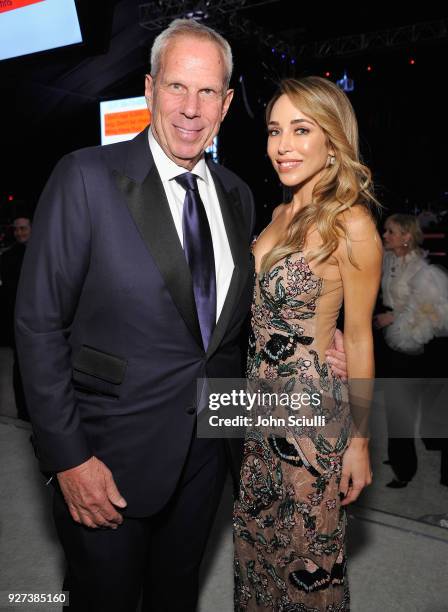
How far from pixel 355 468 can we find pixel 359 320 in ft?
1.57

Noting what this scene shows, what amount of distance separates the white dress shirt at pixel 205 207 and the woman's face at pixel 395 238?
8.66ft

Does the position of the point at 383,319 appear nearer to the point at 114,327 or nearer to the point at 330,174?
the point at 330,174

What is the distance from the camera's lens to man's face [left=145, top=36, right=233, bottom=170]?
161cm

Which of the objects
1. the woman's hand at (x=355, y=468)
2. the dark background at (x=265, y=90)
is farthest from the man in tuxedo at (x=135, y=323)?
the dark background at (x=265, y=90)

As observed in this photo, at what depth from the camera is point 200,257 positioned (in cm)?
161

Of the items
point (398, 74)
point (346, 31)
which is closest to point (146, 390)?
point (346, 31)

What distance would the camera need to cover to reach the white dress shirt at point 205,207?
5.41 feet

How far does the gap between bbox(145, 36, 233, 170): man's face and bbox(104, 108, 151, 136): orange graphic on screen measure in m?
5.20

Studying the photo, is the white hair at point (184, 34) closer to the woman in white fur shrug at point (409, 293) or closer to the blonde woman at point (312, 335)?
the blonde woman at point (312, 335)

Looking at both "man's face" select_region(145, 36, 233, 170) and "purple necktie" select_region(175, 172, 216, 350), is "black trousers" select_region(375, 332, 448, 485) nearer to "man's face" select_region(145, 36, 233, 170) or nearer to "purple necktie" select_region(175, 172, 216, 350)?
"purple necktie" select_region(175, 172, 216, 350)

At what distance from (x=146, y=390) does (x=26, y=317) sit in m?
0.38

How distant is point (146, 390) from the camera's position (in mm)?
1568

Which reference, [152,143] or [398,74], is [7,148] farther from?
[152,143]

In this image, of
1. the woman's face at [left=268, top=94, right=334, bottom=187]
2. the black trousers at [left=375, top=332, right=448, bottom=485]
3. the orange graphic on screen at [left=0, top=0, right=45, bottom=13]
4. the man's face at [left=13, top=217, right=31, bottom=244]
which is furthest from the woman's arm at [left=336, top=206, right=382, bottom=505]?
the man's face at [left=13, top=217, right=31, bottom=244]
